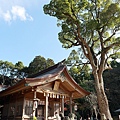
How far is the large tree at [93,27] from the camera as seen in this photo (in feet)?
38.5

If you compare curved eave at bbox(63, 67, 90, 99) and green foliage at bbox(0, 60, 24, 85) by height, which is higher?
green foliage at bbox(0, 60, 24, 85)

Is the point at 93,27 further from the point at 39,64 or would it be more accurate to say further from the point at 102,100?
the point at 39,64

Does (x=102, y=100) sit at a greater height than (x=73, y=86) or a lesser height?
lesser

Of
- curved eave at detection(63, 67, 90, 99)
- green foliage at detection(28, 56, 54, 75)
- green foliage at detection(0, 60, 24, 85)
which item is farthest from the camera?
green foliage at detection(0, 60, 24, 85)

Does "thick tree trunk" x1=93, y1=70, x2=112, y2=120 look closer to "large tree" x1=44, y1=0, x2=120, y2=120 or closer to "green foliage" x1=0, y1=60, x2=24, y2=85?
"large tree" x1=44, y1=0, x2=120, y2=120

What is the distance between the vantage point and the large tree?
462 inches

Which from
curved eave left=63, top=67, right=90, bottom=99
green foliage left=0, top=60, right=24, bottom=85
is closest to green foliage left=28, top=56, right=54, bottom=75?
green foliage left=0, top=60, right=24, bottom=85

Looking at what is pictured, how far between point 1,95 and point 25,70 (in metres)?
22.0

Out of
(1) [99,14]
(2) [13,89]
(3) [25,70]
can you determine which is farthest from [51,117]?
(3) [25,70]

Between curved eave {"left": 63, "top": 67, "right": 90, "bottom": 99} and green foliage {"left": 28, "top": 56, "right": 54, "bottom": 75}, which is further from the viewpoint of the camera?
green foliage {"left": 28, "top": 56, "right": 54, "bottom": 75}

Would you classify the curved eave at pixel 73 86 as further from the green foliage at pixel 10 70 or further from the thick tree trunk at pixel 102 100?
the green foliage at pixel 10 70

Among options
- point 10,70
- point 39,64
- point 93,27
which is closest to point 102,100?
point 93,27

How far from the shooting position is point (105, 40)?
44.5 feet

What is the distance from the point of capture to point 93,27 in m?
11.4
